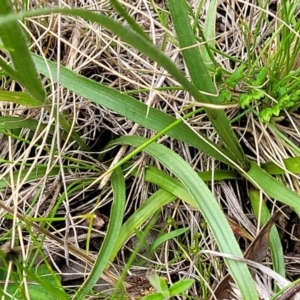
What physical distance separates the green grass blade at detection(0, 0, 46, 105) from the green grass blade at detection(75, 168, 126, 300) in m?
0.27

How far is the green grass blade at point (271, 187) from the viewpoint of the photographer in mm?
928

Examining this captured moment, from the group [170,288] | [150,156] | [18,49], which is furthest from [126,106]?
[170,288]

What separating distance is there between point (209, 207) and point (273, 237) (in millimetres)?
151

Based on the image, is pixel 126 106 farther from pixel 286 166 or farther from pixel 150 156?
pixel 286 166

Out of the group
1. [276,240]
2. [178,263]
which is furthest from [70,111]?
[276,240]

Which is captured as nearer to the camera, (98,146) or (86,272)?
(86,272)

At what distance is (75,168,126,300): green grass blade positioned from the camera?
902 millimetres

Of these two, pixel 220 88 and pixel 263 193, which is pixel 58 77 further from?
pixel 263 193

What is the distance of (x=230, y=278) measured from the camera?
2.98ft

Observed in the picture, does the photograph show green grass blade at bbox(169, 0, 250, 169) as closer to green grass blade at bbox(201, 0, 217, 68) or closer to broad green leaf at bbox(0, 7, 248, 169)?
broad green leaf at bbox(0, 7, 248, 169)

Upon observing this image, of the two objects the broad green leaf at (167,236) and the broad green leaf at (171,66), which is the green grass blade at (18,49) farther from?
the broad green leaf at (167,236)

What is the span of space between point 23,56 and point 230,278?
1.81 ft

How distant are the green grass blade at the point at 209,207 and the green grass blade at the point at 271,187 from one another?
0.11 metres

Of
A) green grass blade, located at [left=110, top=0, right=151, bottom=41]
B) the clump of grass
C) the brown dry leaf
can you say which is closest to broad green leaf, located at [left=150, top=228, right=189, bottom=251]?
the clump of grass
